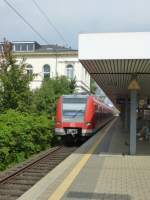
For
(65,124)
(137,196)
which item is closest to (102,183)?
(137,196)

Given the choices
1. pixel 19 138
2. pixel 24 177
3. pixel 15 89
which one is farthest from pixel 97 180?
pixel 15 89

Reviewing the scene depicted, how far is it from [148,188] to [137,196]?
0.91 meters

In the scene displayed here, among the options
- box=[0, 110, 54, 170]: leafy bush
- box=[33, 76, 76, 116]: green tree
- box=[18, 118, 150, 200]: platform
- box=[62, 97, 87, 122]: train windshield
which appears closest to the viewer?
box=[18, 118, 150, 200]: platform

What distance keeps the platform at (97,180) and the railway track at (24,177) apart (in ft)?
2.36

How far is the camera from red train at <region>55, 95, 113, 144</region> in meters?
27.0

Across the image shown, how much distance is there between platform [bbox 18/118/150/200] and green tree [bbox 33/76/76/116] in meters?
20.8

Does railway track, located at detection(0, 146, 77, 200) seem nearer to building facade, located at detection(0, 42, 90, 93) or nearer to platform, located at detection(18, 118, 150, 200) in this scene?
platform, located at detection(18, 118, 150, 200)

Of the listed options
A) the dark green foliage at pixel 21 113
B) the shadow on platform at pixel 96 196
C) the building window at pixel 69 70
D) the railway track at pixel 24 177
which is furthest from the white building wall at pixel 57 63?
the shadow on platform at pixel 96 196

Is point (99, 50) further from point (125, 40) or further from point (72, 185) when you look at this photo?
point (72, 185)

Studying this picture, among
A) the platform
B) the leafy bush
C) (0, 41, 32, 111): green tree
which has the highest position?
(0, 41, 32, 111): green tree

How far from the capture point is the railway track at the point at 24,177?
11820mm

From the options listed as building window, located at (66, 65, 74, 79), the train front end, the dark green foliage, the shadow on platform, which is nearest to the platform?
the shadow on platform

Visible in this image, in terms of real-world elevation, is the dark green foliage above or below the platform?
above

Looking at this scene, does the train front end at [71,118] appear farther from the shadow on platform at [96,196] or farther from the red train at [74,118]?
the shadow on platform at [96,196]
